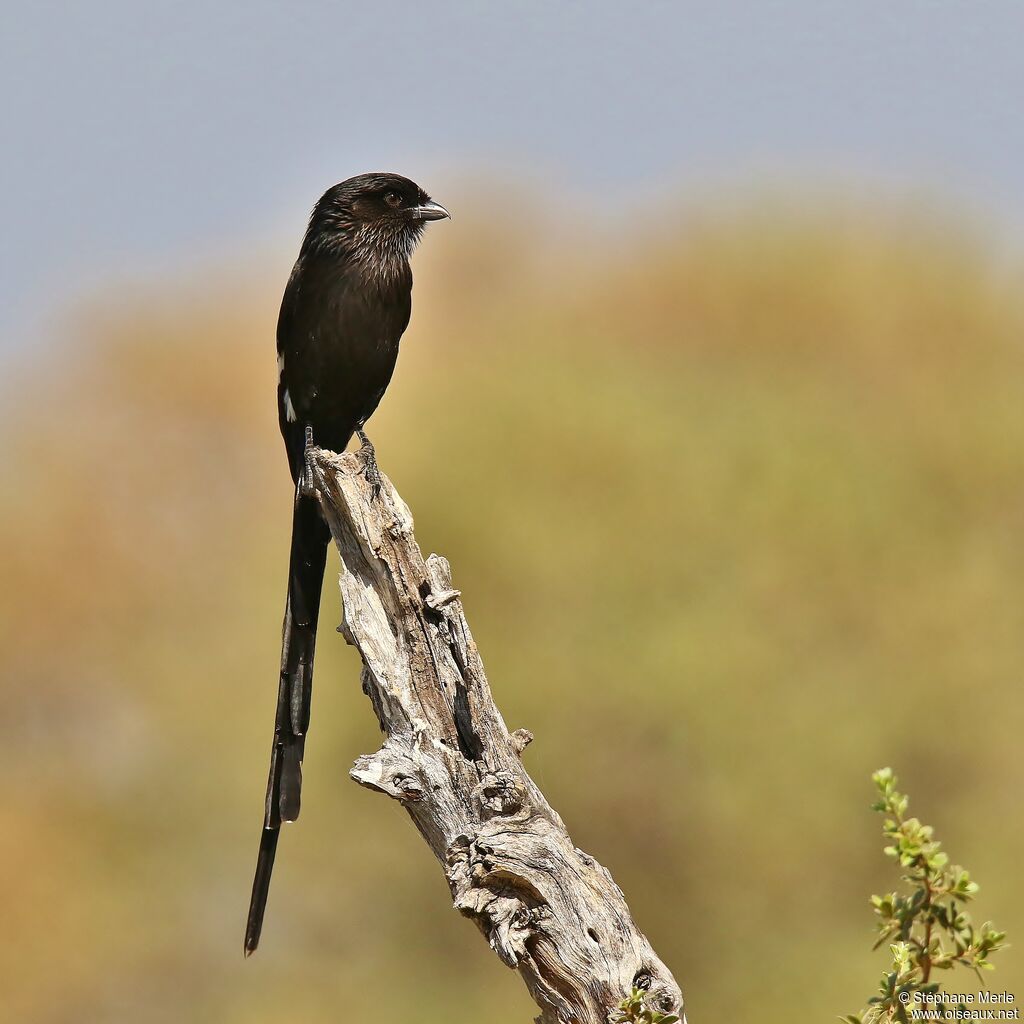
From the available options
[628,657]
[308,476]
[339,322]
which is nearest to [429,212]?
[339,322]

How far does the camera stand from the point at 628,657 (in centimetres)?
1190

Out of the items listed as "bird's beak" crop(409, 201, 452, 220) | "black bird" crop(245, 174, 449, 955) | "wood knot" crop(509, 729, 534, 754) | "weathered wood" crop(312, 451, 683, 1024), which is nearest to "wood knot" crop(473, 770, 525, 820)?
"weathered wood" crop(312, 451, 683, 1024)

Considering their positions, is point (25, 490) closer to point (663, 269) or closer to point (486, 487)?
point (486, 487)

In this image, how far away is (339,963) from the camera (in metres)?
12.2

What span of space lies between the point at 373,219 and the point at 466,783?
2.41 meters

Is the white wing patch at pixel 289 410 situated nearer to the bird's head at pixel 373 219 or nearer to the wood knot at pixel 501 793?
the bird's head at pixel 373 219

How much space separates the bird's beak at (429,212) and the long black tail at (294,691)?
3.72 feet

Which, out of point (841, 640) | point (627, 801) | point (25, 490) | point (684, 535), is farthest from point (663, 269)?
point (25, 490)

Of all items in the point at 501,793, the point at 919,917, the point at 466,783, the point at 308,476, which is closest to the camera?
the point at 919,917

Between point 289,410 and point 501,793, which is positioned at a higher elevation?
point 289,410

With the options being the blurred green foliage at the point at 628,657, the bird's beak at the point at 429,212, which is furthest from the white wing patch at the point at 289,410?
the blurred green foliage at the point at 628,657

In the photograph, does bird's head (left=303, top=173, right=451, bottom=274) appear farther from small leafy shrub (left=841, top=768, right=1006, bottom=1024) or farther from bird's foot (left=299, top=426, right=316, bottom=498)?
small leafy shrub (left=841, top=768, right=1006, bottom=1024)

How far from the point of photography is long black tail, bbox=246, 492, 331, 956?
3516mm

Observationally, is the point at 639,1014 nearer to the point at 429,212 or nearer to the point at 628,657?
the point at 429,212
